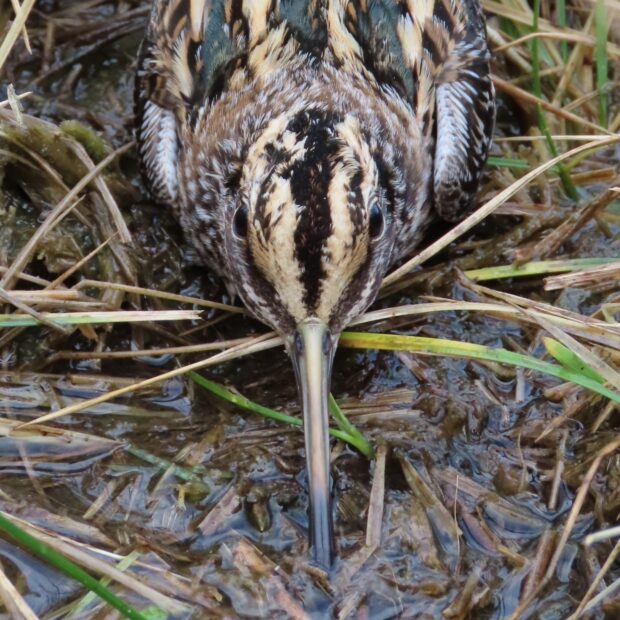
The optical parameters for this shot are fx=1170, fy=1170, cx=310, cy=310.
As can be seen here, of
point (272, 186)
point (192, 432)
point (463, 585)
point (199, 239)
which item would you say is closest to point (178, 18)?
point (199, 239)

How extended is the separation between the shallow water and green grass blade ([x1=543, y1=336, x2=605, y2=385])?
349 millimetres

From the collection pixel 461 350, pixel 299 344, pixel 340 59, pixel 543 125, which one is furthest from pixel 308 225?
pixel 543 125

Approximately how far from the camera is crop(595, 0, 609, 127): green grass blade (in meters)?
5.06

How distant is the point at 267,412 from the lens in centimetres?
398

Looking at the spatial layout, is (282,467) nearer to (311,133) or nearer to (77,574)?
(77,574)

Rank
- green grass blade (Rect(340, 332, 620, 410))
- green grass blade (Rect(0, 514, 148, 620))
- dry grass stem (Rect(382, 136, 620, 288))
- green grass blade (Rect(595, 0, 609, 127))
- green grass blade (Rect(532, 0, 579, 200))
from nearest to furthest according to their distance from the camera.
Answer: green grass blade (Rect(0, 514, 148, 620))
green grass blade (Rect(340, 332, 620, 410))
dry grass stem (Rect(382, 136, 620, 288))
green grass blade (Rect(532, 0, 579, 200))
green grass blade (Rect(595, 0, 609, 127))

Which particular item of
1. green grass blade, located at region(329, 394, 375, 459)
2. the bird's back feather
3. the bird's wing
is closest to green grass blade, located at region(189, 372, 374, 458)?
green grass blade, located at region(329, 394, 375, 459)

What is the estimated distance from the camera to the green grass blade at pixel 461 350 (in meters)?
3.78

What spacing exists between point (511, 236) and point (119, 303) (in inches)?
64.3

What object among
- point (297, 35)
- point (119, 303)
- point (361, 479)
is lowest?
point (361, 479)

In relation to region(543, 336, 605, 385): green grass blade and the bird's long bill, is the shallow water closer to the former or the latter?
the bird's long bill

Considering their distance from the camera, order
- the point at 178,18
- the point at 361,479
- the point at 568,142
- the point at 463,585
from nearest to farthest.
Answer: the point at 463,585, the point at 361,479, the point at 178,18, the point at 568,142

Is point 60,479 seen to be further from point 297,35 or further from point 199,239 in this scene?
point 297,35

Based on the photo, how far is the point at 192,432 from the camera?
4191mm
